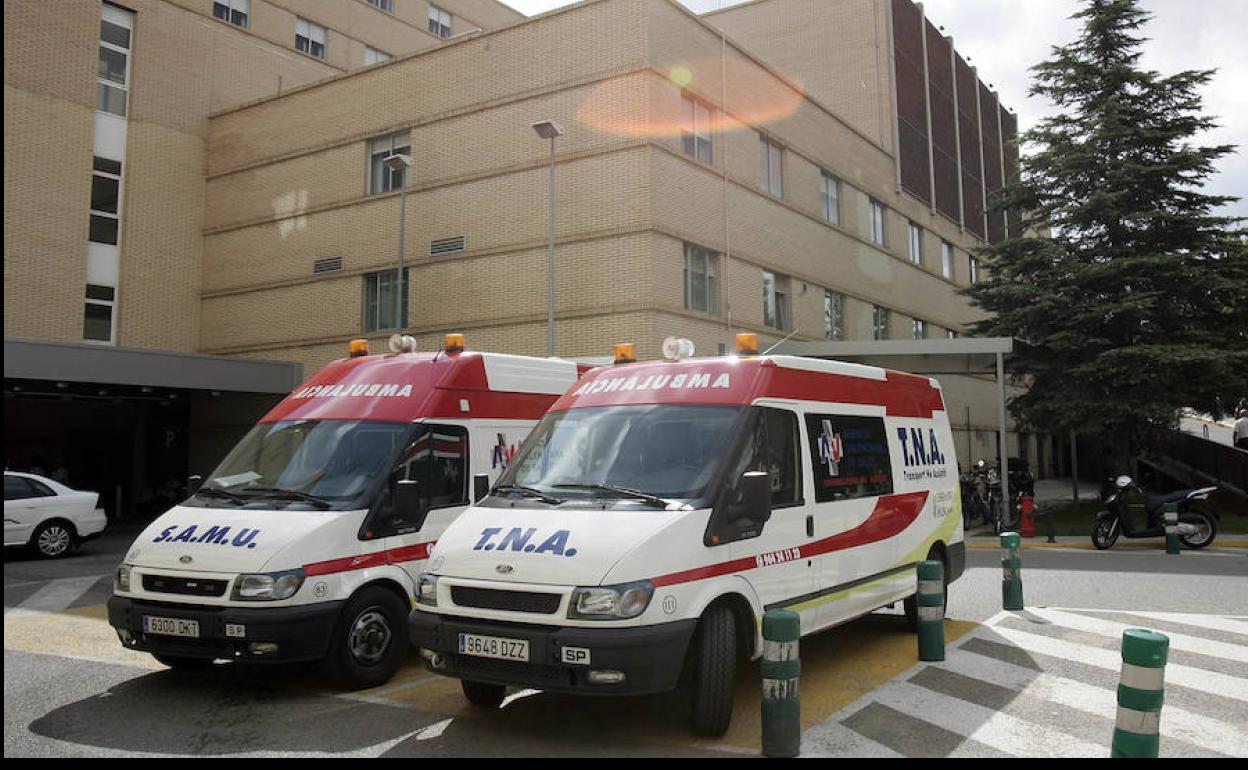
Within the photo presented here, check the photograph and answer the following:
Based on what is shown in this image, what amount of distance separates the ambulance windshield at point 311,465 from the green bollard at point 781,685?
133 inches

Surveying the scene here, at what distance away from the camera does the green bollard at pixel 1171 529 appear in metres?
14.4

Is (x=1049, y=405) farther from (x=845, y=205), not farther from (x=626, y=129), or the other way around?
(x=626, y=129)

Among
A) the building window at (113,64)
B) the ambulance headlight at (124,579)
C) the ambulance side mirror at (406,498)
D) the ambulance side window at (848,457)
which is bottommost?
the ambulance headlight at (124,579)

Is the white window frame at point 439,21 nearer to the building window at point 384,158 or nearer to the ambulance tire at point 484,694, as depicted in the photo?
the building window at point 384,158

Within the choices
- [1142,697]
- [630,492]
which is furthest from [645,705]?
[1142,697]

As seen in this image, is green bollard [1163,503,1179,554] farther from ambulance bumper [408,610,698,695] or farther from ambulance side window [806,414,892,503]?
ambulance bumper [408,610,698,695]

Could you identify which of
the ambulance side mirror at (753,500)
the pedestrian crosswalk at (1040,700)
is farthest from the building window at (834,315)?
the ambulance side mirror at (753,500)

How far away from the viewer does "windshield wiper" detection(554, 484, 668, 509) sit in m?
5.62

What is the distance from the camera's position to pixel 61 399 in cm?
2533

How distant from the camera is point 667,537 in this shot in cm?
531

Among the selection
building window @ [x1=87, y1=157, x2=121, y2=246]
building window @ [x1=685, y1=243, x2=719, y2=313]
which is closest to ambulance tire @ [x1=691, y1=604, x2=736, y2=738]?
building window @ [x1=685, y1=243, x2=719, y2=313]

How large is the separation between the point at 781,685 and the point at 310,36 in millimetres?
32938

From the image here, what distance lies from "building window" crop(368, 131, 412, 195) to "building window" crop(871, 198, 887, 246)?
15.0 m

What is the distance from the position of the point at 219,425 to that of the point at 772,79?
59.3 ft
